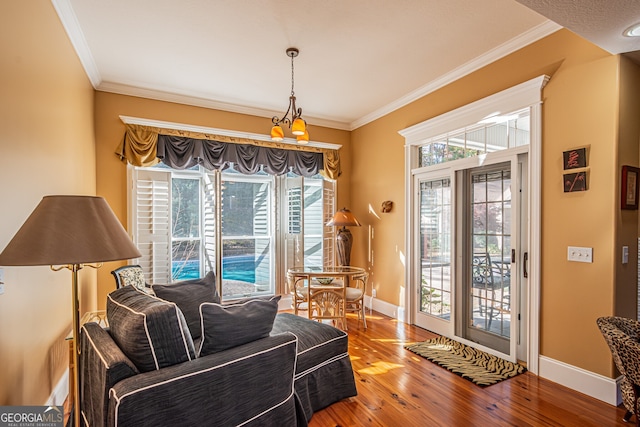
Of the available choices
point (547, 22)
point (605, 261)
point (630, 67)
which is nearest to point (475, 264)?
point (605, 261)

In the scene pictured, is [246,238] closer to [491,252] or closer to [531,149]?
[491,252]

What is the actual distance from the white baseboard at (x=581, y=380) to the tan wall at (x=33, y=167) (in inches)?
148

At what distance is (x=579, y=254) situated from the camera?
2.57m

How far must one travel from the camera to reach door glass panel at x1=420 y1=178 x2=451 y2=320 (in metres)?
3.90

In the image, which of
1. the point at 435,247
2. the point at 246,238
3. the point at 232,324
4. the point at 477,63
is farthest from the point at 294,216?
the point at 232,324

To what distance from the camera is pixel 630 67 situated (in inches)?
97.2

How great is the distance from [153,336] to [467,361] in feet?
9.46

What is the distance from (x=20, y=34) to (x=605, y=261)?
4178mm

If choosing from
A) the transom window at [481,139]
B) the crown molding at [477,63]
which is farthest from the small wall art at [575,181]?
the crown molding at [477,63]

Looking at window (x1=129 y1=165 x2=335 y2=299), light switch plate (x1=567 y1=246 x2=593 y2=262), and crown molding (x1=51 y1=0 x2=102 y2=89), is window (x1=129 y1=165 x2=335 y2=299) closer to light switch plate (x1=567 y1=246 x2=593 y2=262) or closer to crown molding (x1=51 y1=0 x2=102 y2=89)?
crown molding (x1=51 y1=0 x2=102 y2=89)

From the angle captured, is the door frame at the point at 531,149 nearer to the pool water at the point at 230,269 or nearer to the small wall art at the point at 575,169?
the small wall art at the point at 575,169

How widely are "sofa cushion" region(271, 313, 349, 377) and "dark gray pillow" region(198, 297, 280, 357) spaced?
0.48 metres

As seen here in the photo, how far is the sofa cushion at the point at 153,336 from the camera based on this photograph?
1.53 metres

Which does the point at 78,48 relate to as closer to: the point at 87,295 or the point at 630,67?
the point at 87,295
